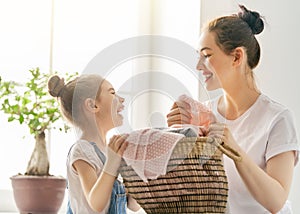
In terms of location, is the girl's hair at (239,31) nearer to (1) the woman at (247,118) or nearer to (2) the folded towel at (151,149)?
(1) the woman at (247,118)

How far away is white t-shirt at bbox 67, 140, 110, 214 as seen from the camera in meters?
1.72

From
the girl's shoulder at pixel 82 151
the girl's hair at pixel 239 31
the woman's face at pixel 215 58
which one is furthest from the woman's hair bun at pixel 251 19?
the girl's shoulder at pixel 82 151

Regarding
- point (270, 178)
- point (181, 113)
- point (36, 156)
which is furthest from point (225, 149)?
point (36, 156)

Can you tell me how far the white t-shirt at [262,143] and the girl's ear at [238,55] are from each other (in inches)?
6.2

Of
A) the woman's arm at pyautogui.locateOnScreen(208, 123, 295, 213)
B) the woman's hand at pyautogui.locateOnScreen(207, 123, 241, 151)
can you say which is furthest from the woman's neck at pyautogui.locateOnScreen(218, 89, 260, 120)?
the woman's hand at pyautogui.locateOnScreen(207, 123, 241, 151)

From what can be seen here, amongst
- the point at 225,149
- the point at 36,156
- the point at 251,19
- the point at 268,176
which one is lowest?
the point at 36,156

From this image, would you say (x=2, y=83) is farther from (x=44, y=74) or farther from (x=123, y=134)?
(x=123, y=134)

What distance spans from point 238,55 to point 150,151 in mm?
603

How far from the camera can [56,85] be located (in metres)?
1.84

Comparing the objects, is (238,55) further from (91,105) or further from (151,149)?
(151,149)

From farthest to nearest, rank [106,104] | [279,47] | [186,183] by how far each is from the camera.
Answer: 1. [279,47]
2. [106,104]
3. [186,183]

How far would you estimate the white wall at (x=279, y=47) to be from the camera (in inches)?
91.1

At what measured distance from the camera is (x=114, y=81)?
5.82 ft

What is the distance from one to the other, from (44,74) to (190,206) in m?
1.11
